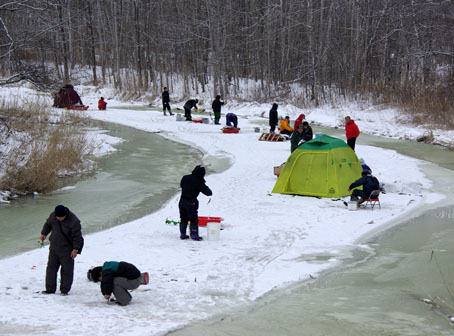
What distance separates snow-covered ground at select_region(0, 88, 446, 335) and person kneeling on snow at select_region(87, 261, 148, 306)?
0.59 ft

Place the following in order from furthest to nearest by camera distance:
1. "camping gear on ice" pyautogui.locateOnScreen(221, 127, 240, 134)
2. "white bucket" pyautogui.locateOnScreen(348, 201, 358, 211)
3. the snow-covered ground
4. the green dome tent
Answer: "camping gear on ice" pyautogui.locateOnScreen(221, 127, 240, 134) < the green dome tent < "white bucket" pyautogui.locateOnScreen(348, 201, 358, 211) < the snow-covered ground

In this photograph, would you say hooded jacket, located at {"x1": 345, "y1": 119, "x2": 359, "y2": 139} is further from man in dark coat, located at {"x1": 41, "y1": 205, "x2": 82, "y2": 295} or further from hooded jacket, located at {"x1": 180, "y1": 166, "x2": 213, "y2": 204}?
man in dark coat, located at {"x1": 41, "y1": 205, "x2": 82, "y2": 295}

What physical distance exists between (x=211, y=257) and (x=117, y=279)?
2.82 meters

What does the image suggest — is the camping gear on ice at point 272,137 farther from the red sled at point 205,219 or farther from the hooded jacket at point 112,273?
the hooded jacket at point 112,273

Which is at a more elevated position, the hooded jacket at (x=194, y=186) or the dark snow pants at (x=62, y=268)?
the hooded jacket at (x=194, y=186)

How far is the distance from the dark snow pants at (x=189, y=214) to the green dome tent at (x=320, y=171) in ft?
16.6

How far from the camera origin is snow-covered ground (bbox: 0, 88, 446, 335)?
743cm

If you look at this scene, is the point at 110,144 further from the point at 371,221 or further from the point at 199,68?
the point at 199,68

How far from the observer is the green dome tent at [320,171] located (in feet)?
51.1

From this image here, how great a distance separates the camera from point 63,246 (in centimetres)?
815

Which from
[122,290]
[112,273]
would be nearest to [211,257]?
[122,290]

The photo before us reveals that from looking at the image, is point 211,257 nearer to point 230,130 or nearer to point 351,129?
point 351,129

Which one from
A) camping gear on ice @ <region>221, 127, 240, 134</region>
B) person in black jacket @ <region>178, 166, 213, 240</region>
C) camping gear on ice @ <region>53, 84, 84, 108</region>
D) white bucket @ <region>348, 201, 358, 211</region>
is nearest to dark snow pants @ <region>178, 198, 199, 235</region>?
person in black jacket @ <region>178, 166, 213, 240</region>

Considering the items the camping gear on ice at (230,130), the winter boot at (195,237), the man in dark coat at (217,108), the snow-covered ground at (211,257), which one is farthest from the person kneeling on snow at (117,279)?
the man in dark coat at (217,108)
